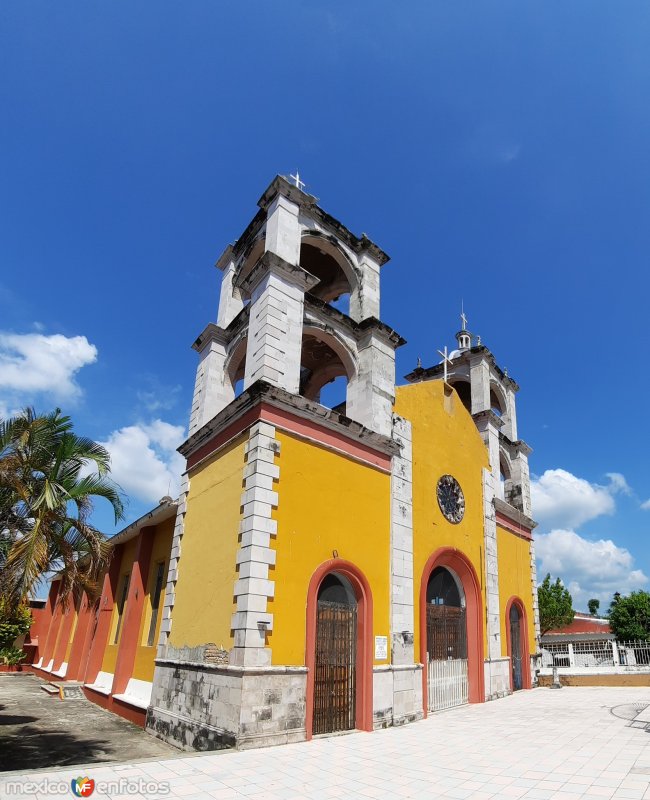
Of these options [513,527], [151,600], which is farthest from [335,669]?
[513,527]

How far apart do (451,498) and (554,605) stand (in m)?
27.0

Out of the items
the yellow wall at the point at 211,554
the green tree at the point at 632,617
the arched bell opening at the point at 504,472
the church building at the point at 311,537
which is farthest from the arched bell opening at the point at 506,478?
the green tree at the point at 632,617

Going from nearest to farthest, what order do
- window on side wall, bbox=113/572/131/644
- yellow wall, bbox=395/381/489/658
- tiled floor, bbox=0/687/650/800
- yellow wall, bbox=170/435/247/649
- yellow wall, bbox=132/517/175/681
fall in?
tiled floor, bbox=0/687/650/800 < yellow wall, bbox=170/435/247/649 < yellow wall, bbox=395/381/489/658 < yellow wall, bbox=132/517/175/681 < window on side wall, bbox=113/572/131/644

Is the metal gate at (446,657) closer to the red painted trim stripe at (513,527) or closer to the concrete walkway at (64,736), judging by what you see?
the red painted trim stripe at (513,527)

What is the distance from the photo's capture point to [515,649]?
18766mm

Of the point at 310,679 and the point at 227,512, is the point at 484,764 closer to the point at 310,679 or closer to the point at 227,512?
the point at 310,679

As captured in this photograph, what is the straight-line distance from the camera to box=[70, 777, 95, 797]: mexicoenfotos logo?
20.7 ft

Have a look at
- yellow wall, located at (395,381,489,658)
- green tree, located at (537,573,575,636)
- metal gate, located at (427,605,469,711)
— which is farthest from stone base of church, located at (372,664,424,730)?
green tree, located at (537,573,575,636)

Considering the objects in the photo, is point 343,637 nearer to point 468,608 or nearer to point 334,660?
point 334,660

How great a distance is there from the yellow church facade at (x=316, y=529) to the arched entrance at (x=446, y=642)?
0.06 m

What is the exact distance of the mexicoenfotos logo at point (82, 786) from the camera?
20.7 feet

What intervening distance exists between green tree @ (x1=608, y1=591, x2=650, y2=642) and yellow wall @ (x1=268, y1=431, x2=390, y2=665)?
31.5 m

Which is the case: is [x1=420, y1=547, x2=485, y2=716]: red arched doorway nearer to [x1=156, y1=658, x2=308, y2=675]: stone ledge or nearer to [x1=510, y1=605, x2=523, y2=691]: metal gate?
[x1=510, y1=605, x2=523, y2=691]: metal gate

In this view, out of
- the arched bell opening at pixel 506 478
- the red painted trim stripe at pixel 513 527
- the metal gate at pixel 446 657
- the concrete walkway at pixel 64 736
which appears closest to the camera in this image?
the concrete walkway at pixel 64 736
